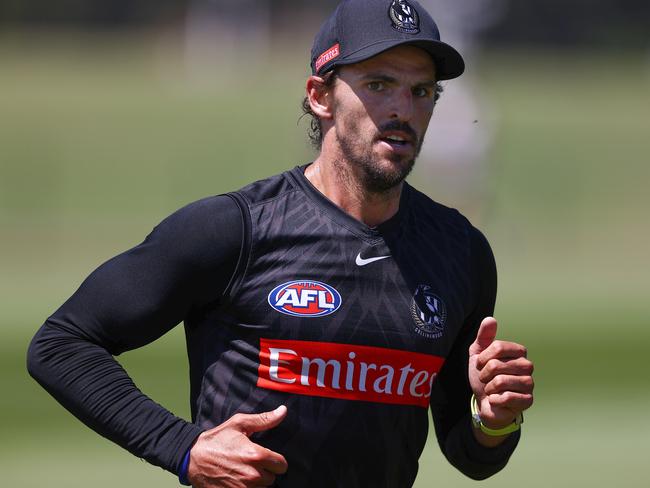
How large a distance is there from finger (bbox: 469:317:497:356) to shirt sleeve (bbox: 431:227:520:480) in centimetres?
28

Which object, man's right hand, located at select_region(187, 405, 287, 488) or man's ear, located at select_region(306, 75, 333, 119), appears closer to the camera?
man's right hand, located at select_region(187, 405, 287, 488)

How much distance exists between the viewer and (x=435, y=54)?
2840 millimetres

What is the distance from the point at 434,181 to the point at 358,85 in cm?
1108

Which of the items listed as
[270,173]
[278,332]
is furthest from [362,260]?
[270,173]

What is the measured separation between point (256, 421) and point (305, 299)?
1.05 feet

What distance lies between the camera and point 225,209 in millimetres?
2734

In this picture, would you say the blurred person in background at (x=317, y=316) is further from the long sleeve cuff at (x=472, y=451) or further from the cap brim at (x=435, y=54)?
the long sleeve cuff at (x=472, y=451)

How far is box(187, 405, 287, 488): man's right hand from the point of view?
2533mm

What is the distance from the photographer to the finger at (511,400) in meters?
2.73

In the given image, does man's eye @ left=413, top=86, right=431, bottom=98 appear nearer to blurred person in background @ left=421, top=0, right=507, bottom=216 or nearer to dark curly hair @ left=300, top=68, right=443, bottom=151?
dark curly hair @ left=300, top=68, right=443, bottom=151

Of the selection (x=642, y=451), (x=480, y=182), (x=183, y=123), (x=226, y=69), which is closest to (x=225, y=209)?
A: (x=642, y=451)

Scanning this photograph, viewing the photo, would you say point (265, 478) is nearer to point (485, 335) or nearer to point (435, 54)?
point (485, 335)

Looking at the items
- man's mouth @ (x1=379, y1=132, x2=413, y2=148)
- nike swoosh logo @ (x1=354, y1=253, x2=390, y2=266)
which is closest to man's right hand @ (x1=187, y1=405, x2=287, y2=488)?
nike swoosh logo @ (x1=354, y1=253, x2=390, y2=266)

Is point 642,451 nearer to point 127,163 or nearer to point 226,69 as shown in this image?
point 127,163
